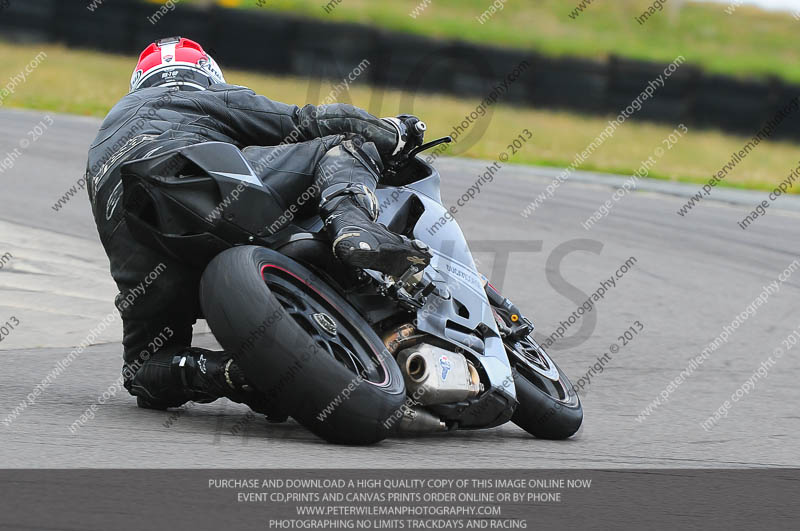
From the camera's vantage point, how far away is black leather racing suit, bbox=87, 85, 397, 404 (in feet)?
14.6

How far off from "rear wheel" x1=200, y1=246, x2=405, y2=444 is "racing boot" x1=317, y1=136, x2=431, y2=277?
0.68 feet

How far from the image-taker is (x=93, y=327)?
21.7ft

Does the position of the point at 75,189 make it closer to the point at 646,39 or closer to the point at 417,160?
the point at 417,160

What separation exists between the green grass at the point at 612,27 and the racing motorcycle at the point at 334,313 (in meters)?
34.0

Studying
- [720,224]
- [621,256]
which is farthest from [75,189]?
[720,224]

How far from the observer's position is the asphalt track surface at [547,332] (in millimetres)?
3986

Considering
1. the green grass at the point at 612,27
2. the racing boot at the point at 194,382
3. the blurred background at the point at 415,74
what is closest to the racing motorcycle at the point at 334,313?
the racing boot at the point at 194,382

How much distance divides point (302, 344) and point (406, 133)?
4.06 ft

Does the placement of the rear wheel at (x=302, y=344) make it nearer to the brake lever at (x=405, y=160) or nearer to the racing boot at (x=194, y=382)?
the racing boot at (x=194, y=382)

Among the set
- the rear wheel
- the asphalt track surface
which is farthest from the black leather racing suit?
the rear wheel

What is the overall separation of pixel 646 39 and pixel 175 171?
4255 centimetres

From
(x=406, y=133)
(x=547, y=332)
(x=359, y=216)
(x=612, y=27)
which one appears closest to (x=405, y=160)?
(x=406, y=133)
